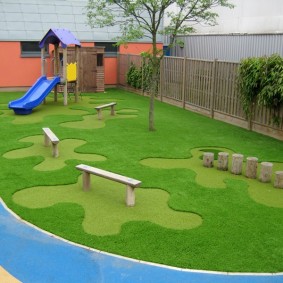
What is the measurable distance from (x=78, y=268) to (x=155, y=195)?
7.72 feet

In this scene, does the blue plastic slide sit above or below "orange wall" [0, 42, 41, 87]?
below

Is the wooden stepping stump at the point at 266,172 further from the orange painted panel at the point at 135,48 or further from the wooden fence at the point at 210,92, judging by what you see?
the orange painted panel at the point at 135,48

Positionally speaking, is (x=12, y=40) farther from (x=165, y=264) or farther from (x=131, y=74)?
(x=165, y=264)

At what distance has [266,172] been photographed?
6953mm

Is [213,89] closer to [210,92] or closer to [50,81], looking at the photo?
[210,92]

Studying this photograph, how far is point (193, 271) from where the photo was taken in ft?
13.8

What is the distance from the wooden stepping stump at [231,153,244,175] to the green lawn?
24 cm

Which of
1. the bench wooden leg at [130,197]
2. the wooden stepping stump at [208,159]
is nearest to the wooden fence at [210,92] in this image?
the wooden stepping stump at [208,159]

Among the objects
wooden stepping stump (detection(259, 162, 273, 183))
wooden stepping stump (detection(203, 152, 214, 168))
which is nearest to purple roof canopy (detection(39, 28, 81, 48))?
wooden stepping stump (detection(203, 152, 214, 168))

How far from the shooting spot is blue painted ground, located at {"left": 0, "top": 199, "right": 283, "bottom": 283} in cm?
407

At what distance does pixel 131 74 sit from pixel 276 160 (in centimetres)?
1169

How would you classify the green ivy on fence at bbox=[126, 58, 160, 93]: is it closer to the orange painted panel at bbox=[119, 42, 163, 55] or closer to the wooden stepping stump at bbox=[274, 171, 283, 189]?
the orange painted panel at bbox=[119, 42, 163, 55]

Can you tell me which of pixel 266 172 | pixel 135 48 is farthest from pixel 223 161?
pixel 135 48

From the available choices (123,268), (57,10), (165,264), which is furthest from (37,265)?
(57,10)
